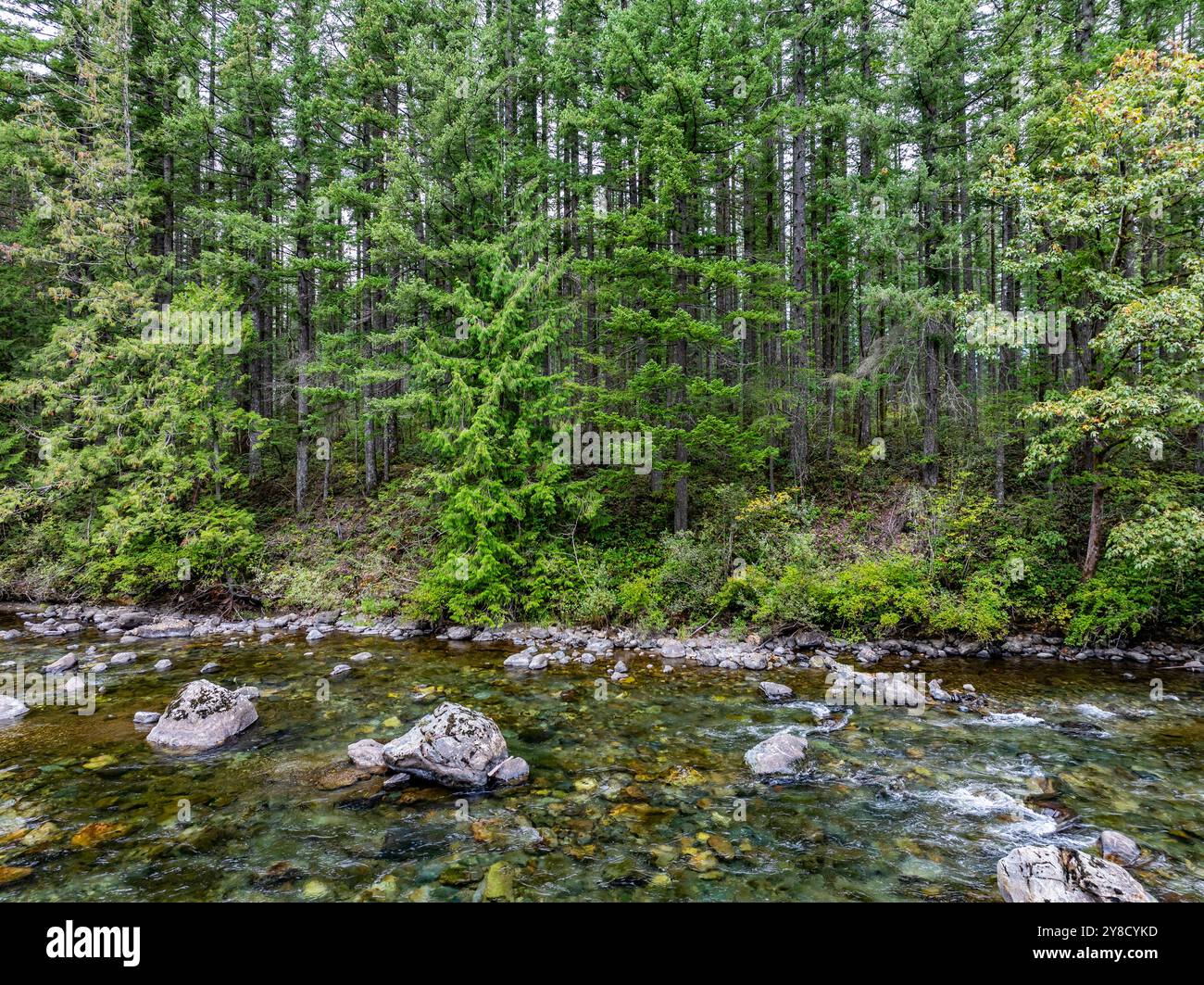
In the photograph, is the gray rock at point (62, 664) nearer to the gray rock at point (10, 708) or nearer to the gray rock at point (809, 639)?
the gray rock at point (10, 708)

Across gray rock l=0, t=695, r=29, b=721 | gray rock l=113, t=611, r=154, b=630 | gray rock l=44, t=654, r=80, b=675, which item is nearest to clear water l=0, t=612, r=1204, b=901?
gray rock l=0, t=695, r=29, b=721

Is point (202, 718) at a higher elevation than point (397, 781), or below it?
higher

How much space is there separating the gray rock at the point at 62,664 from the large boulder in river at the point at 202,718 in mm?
4266

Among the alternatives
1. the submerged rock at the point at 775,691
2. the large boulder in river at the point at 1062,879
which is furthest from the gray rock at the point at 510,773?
the large boulder in river at the point at 1062,879

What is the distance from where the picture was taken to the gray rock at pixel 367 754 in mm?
7043

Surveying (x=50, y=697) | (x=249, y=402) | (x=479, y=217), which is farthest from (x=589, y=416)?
(x=249, y=402)

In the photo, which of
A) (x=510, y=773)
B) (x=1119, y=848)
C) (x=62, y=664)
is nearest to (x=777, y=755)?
(x=1119, y=848)

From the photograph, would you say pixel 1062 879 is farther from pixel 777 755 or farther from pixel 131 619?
pixel 131 619

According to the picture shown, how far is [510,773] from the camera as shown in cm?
679

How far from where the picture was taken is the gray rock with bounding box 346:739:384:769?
7043mm

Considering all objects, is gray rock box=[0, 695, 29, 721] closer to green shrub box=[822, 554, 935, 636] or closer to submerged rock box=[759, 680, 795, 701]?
submerged rock box=[759, 680, 795, 701]

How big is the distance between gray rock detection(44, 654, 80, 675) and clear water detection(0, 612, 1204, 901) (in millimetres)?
1306

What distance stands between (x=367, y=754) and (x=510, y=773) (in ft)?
6.52

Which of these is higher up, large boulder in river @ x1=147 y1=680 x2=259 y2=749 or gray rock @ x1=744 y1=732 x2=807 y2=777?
large boulder in river @ x1=147 y1=680 x2=259 y2=749
